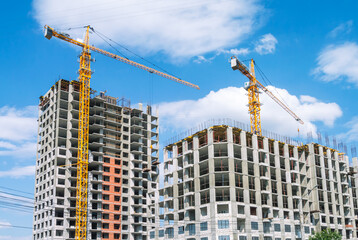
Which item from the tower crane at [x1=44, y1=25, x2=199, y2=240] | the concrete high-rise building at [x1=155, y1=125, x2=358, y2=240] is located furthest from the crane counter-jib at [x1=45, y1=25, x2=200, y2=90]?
the concrete high-rise building at [x1=155, y1=125, x2=358, y2=240]

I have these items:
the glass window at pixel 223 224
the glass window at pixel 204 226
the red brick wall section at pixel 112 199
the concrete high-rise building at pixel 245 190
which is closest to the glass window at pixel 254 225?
the concrete high-rise building at pixel 245 190

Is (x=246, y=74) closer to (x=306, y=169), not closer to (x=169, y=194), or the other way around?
(x=306, y=169)

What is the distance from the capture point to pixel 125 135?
153 meters

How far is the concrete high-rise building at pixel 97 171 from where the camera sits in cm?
12950

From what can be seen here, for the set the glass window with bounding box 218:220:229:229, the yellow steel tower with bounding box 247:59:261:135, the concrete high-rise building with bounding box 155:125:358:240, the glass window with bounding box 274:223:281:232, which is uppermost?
the yellow steel tower with bounding box 247:59:261:135

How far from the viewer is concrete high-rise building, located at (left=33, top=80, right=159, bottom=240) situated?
425 feet

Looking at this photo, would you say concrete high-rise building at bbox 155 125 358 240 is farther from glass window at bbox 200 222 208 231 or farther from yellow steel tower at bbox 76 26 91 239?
yellow steel tower at bbox 76 26 91 239

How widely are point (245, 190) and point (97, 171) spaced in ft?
183

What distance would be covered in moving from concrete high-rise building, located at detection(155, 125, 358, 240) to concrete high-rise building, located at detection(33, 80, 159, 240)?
25.0 meters

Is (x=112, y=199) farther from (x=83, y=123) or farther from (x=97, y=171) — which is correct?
(x=83, y=123)

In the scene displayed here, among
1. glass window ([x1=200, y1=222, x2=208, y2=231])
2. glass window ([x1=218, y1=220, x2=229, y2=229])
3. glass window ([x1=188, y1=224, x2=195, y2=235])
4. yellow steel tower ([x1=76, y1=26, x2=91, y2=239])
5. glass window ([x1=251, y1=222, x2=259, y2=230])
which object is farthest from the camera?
yellow steel tower ([x1=76, y1=26, x2=91, y2=239])

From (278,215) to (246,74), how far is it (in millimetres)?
59215

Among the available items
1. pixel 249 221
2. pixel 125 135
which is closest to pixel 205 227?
pixel 249 221

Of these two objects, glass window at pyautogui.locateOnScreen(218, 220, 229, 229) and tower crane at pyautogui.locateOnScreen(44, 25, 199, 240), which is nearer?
glass window at pyautogui.locateOnScreen(218, 220, 229, 229)
